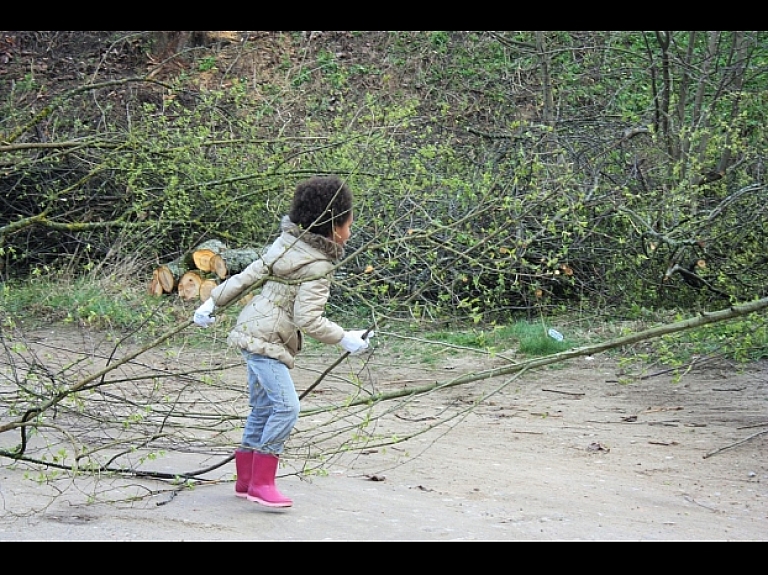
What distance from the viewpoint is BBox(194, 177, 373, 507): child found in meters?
4.84

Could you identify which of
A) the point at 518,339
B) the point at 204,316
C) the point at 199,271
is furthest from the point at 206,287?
the point at 204,316

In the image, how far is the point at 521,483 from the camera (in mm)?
5695

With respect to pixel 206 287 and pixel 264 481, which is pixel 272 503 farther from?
pixel 206 287

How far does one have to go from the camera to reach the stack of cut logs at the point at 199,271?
11047 mm

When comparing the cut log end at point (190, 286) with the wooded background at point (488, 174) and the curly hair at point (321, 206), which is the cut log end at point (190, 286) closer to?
the wooded background at point (488, 174)

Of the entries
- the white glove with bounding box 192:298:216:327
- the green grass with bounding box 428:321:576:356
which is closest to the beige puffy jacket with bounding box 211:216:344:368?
the white glove with bounding box 192:298:216:327

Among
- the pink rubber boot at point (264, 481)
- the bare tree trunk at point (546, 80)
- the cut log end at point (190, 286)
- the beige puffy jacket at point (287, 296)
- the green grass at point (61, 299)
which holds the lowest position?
the green grass at point (61, 299)

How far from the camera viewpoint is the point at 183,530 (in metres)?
4.41

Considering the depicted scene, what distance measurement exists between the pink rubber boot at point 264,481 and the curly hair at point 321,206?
1.14m

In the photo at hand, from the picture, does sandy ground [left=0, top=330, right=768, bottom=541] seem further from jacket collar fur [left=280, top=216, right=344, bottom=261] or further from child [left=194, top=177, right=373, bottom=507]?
jacket collar fur [left=280, top=216, right=344, bottom=261]

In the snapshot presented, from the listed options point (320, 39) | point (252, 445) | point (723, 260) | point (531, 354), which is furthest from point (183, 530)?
point (320, 39)

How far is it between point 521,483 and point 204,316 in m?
2.05

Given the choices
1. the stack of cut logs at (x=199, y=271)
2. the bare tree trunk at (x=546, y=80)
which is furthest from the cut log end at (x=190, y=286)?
the bare tree trunk at (x=546, y=80)

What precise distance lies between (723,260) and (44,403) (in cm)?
607
